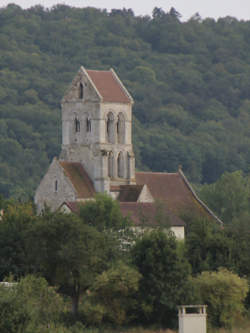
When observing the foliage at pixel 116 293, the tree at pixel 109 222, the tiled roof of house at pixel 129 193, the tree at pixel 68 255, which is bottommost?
the foliage at pixel 116 293

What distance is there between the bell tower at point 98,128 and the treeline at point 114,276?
24.8m

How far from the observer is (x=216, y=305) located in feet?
201

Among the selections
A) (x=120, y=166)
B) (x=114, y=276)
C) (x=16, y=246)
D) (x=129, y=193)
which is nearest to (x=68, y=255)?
(x=114, y=276)

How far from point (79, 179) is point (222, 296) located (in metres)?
29.1

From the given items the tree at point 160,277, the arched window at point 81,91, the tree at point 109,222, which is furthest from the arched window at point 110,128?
the tree at point 160,277

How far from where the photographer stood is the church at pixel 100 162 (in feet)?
291

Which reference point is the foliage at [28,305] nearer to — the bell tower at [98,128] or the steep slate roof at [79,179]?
the steep slate roof at [79,179]

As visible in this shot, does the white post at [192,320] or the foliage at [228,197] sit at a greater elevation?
the foliage at [228,197]

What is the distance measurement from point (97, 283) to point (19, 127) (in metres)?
108

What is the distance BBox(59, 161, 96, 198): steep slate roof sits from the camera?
88.0 metres

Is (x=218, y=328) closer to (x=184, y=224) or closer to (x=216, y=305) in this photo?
(x=216, y=305)

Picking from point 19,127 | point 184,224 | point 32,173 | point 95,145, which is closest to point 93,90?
Result: point 95,145

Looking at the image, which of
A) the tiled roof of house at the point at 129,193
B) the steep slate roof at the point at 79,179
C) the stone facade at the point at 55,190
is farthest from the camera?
the tiled roof of house at the point at 129,193

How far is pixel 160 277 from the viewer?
199 feet
